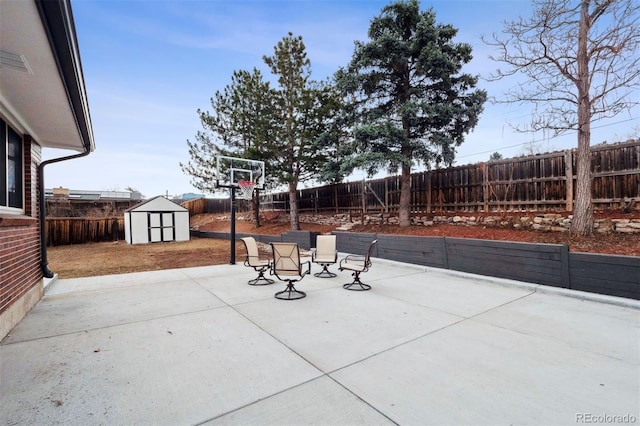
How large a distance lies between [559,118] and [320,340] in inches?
270

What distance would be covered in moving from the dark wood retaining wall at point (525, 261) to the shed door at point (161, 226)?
15.1 metres

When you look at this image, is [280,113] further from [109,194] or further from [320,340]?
[109,194]

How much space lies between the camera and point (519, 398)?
6.89ft

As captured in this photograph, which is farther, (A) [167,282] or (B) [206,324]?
(A) [167,282]

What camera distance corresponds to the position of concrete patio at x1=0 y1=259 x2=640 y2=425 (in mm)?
1988

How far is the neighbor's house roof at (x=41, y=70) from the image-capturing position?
1958 millimetres

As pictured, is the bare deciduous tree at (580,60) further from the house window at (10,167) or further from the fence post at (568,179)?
the house window at (10,167)

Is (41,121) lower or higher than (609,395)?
higher

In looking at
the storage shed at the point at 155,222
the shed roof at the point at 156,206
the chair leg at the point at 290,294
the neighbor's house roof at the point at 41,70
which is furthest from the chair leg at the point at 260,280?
the shed roof at the point at 156,206

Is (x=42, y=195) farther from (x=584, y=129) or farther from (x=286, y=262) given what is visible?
(x=584, y=129)

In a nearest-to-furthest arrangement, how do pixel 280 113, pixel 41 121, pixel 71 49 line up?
pixel 71 49 < pixel 41 121 < pixel 280 113

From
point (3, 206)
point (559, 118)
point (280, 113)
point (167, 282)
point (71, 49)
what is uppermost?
point (280, 113)

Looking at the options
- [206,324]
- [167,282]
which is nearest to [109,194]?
[167,282]

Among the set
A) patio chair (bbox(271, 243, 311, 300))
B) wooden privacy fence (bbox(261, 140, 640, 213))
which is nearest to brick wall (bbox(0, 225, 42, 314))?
patio chair (bbox(271, 243, 311, 300))
